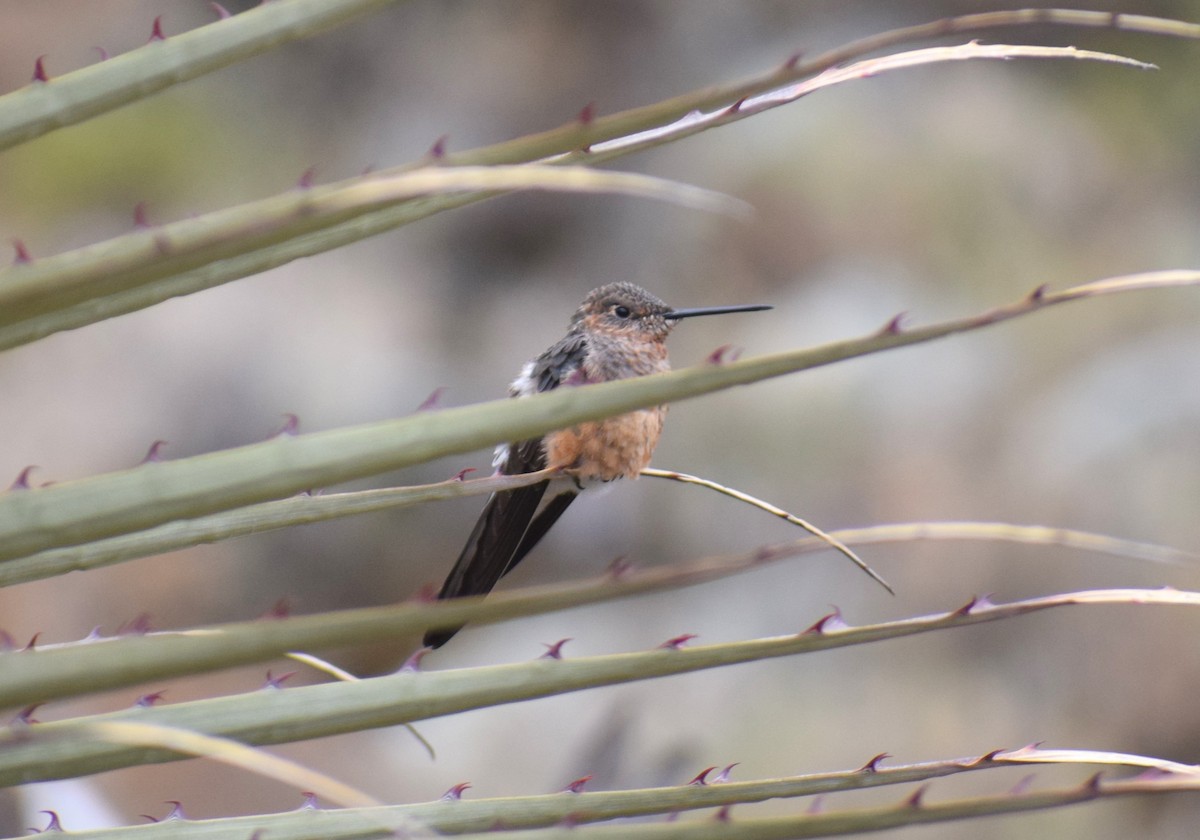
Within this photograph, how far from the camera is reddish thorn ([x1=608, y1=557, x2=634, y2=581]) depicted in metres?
0.79

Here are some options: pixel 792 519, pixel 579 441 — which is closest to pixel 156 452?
pixel 792 519

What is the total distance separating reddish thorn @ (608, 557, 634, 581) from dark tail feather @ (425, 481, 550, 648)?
5.72 feet

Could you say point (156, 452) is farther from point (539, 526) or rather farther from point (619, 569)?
point (539, 526)

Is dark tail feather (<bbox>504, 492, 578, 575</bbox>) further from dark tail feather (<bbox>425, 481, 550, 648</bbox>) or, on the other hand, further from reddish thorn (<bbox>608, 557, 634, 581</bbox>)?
reddish thorn (<bbox>608, 557, 634, 581</bbox>)

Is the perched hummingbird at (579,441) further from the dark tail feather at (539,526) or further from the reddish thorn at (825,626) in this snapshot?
the reddish thorn at (825,626)

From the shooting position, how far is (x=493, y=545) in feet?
8.61

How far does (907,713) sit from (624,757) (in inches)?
119

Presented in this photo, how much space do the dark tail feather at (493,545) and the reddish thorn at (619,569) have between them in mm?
1744

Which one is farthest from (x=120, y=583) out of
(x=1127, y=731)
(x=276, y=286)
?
(x=1127, y=731)

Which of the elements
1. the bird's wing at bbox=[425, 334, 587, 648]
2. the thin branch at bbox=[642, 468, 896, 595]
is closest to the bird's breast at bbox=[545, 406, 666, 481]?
the bird's wing at bbox=[425, 334, 587, 648]

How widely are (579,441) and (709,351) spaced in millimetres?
4603

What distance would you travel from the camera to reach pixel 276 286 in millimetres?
7883

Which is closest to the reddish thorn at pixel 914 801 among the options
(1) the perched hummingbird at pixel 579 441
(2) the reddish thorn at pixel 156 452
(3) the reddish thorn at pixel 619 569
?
(3) the reddish thorn at pixel 619 569

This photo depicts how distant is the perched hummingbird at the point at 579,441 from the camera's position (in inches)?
103
